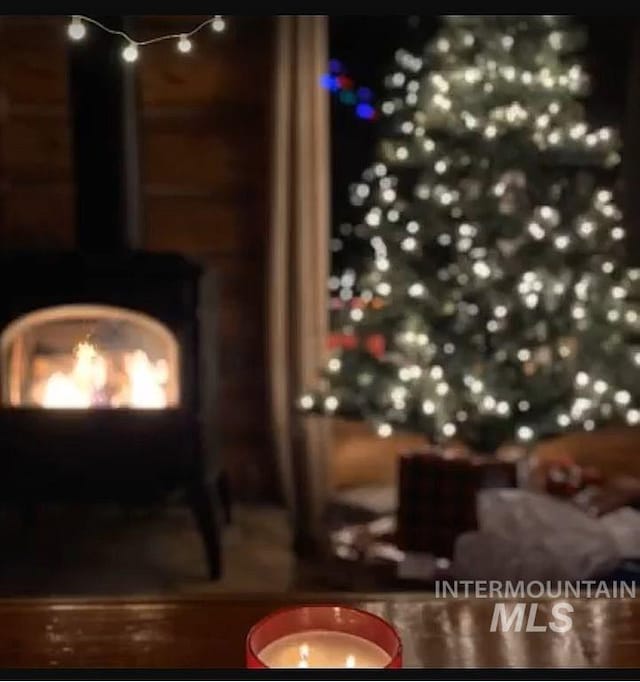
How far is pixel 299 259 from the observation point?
9.29ft

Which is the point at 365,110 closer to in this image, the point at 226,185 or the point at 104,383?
the point at 226,185

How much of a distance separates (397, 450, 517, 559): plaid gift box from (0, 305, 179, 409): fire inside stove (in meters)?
0.66

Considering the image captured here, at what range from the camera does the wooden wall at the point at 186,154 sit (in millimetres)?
2766

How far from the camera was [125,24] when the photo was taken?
7.71 ft

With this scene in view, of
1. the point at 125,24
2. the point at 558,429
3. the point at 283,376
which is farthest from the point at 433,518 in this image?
the point at 125,24

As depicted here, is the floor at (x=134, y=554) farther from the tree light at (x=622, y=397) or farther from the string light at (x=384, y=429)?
the tree light at (x=622, y=397)

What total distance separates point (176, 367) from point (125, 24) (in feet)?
2.67

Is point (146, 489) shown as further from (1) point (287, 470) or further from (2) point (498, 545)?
(2) point (498, 545)

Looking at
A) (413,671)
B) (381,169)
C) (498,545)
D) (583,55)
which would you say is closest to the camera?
(413,671)

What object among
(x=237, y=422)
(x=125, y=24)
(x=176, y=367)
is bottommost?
(x=237, y=422)

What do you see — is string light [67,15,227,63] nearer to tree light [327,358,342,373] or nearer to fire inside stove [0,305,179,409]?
fire inside stove [0,305,179,409]

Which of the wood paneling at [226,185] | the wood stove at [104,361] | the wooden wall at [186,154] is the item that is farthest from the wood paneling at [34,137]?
the wood stove at [104,361]

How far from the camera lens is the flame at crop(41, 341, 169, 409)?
2.39 meters

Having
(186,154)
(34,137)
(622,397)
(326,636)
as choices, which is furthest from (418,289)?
(326,636)
